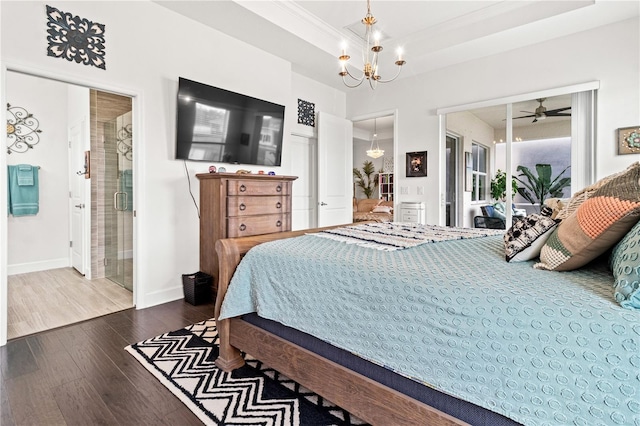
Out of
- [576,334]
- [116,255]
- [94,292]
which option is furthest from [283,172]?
[576,334]

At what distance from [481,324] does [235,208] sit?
2.59m

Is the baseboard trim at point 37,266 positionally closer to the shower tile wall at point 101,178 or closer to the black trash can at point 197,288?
the shower tile wall at point 101,178

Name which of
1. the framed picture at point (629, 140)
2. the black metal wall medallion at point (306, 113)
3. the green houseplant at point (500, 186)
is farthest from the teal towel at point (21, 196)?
the framed picture at point (629, 140)

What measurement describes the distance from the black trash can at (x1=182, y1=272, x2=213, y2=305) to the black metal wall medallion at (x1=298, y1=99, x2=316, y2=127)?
2.75 m

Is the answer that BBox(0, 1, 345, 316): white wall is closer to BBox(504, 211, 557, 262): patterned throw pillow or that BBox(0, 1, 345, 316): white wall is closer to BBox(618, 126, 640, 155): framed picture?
BBox(504, 211, 557, 262): patterned throw pillow

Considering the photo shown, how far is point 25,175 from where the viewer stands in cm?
439

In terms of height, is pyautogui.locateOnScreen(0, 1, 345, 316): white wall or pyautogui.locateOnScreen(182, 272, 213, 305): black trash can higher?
pyautogui.locateOnScreen(0, 1, 345, 316): white wall

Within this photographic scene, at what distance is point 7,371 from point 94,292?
170cm

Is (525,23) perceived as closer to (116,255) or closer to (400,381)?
(400,381)

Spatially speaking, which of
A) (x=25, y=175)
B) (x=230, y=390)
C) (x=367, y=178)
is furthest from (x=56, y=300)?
(x=367, y=178)

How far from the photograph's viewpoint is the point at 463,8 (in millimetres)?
3586

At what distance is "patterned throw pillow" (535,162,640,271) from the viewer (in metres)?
1.05

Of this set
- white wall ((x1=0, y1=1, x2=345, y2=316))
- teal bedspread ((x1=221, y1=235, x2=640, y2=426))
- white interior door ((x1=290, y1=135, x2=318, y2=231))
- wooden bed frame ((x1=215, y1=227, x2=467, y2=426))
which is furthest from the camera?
white interior door ((x1=290, y1=135, x2=318, y2=231))

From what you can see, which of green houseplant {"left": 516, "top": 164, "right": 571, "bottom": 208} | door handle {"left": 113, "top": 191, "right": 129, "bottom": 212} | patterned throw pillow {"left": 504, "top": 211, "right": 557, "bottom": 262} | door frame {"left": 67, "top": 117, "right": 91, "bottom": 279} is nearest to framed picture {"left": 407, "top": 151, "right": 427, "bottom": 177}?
green houseplant {"left": 516, "top": 164, "right": 571, "bottom": 208}
